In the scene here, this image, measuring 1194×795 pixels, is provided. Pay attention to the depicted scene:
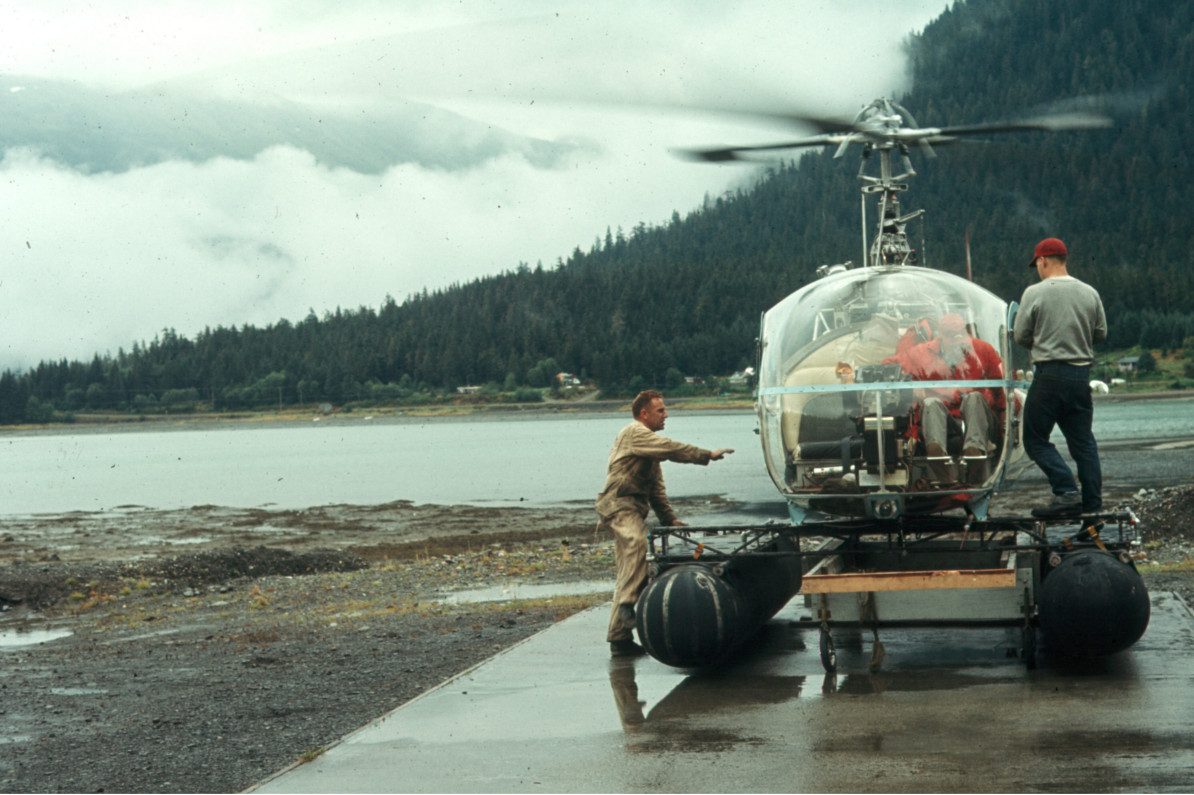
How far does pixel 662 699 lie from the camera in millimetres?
8914

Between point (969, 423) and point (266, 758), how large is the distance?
5.29 m

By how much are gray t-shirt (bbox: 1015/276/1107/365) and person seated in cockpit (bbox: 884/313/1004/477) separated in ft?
1.25

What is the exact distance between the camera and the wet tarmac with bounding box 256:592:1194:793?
676cm

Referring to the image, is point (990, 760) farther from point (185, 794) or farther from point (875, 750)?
point (185, 794)

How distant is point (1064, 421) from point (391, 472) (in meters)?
77.5

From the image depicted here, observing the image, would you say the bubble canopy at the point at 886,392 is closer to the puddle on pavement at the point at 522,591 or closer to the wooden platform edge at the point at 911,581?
the wooden platform edge at the point at 911,581

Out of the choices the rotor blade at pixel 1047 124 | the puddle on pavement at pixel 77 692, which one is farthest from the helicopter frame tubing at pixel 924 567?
the puddle on pavement at pixel 77 692

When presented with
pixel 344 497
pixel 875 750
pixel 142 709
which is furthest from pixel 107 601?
pixel 344 497

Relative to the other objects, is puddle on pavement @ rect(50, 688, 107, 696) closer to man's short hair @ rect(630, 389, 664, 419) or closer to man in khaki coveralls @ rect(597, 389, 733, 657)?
man in khaki coveralls @ rect(597, 389, 733, 657)

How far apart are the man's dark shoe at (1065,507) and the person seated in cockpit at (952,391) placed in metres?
0.58

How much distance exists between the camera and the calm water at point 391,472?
197 ft

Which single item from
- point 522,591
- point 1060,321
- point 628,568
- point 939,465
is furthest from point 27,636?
point 1060,321

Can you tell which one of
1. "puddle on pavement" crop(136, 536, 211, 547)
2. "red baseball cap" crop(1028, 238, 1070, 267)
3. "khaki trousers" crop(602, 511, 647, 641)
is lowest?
"puddle on pavement" crop(136, 536, 211, 547)

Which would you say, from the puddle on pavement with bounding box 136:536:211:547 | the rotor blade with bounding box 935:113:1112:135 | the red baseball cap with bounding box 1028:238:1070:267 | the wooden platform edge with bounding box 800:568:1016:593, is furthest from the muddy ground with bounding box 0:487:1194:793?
the rotor blade with bounding box 935:113:1112:135
